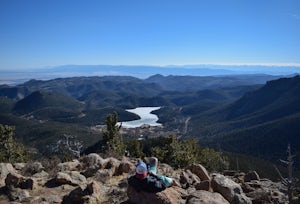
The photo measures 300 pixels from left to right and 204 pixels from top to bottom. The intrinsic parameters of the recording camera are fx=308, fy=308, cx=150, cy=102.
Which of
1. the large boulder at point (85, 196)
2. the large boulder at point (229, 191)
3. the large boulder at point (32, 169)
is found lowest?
the large boulder at point (32, 169)

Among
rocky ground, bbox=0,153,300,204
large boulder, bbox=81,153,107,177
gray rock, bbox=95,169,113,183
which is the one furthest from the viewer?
large boulder, bbox=81,153,107,177

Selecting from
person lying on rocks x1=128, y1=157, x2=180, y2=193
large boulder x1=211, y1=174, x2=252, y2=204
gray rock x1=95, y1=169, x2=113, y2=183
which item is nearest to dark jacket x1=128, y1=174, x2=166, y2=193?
person lying on rocks x1=128, y1=157, x2=180, y2=193

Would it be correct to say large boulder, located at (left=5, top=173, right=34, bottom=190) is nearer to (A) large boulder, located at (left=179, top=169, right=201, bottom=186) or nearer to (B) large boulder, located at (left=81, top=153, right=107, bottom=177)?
(B) large boulder, located at (left=81, top=153, right=107, bottom=177)

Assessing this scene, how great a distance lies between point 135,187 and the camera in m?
15.4

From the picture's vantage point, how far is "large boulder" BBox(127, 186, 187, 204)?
14.9 m

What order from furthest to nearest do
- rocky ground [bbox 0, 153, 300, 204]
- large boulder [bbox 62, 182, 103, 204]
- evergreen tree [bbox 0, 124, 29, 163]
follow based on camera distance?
1. evergreen tree [bbox 0, 124, 29, 163]
2. large boulder [bbox 62, 182, 103, 204]
3. rocky ground [bbox 0, 153, 300, 204]

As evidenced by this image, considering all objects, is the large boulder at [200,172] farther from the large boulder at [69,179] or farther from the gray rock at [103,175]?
the large boulder at [69,179]

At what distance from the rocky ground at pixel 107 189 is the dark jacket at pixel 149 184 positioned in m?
0.23

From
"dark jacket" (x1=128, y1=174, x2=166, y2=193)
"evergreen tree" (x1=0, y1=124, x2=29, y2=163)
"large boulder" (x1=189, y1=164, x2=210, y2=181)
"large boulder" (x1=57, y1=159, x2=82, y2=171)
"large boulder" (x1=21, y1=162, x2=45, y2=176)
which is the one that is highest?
"dark jacket" (x1=128, y1=174, x2=166, y2=193)

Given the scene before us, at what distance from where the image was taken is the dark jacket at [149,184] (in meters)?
15.0

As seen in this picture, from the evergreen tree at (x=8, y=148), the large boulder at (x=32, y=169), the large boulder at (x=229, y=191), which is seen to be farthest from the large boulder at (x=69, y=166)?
the evergreen tree at (x=8, y=148)

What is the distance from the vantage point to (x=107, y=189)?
19219mm

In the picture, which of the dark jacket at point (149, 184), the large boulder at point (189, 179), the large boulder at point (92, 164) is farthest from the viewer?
the large boulder at point (92, 164)

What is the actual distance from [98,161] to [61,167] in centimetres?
289
